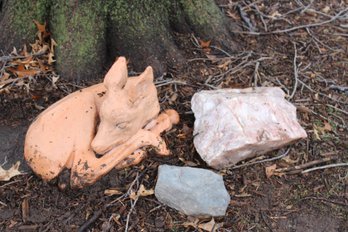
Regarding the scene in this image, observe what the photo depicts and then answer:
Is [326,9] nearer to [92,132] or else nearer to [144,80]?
[144,80]

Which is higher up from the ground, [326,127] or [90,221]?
[90,221]

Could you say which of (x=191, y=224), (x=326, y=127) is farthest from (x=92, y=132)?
(x=326, y=127)

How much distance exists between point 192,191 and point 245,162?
24.1 inches

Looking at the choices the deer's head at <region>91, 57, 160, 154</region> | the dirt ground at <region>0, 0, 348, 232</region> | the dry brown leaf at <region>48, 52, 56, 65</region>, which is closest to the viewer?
the deer's head at <region>91, 57, 160, 154</region>

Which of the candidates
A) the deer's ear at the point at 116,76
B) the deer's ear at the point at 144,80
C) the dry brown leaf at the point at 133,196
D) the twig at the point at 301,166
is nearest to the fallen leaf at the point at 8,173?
the dry brown leaf at the point at 133,196

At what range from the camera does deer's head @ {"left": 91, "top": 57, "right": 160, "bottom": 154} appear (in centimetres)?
317

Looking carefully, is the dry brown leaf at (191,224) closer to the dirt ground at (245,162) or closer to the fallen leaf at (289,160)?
the dirt ground at (245,162)

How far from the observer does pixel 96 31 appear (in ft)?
13.3

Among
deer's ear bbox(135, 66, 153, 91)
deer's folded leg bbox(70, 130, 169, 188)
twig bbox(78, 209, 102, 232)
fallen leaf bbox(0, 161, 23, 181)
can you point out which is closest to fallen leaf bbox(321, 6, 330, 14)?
deer's ear bbox(135, 66, 153, 91)

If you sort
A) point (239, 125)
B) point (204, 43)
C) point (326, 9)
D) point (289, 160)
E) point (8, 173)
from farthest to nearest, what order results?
point (326, 9), point (204, 43), point (289, 160), point (239, 125), point (8, 173)

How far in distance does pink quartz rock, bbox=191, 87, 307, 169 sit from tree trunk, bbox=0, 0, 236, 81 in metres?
0.74

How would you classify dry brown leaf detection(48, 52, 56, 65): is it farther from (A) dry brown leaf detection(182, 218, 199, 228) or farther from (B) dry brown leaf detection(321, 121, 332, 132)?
(B) dry brown leaf detection(321, 121, 332, 132)

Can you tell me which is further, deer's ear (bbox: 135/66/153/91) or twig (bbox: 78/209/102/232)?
deer's ear (bbox: 135/66/153/91)

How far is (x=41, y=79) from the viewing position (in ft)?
13.3
